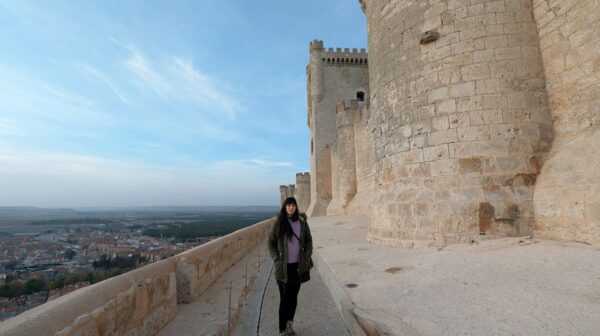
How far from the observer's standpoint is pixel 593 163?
11.6ft

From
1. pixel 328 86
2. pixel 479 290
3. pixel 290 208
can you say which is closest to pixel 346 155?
pixel 328 86

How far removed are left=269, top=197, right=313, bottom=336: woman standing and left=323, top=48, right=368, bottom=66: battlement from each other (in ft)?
86.3

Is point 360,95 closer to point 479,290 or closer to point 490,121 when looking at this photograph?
point 490,121

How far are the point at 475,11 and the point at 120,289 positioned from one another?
19.1ft

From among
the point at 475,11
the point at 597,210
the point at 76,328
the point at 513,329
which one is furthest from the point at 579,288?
the point at 475,11

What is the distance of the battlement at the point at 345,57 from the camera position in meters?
27.3

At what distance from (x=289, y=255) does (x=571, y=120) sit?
14.0 feet

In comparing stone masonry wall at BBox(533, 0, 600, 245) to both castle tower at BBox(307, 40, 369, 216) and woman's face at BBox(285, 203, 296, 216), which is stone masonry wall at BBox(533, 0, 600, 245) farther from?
castle tower at BBox(307, 40, 369, 216)

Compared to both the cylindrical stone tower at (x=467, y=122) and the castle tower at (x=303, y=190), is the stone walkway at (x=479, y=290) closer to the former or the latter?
the cylindrical stone tower at (x=467, y=122)

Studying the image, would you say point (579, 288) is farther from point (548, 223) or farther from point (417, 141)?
point (417, 141)

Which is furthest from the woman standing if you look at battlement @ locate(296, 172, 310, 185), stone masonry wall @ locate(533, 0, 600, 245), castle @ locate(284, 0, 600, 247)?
battlement @ locate(296, 172, 310, 185)

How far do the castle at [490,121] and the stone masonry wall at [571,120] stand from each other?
0.04 ft

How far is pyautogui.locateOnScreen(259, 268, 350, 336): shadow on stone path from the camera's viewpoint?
109 inches

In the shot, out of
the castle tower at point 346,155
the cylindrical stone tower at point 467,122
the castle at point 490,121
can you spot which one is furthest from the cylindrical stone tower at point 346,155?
the cylindrical stone tower at point 467,122
